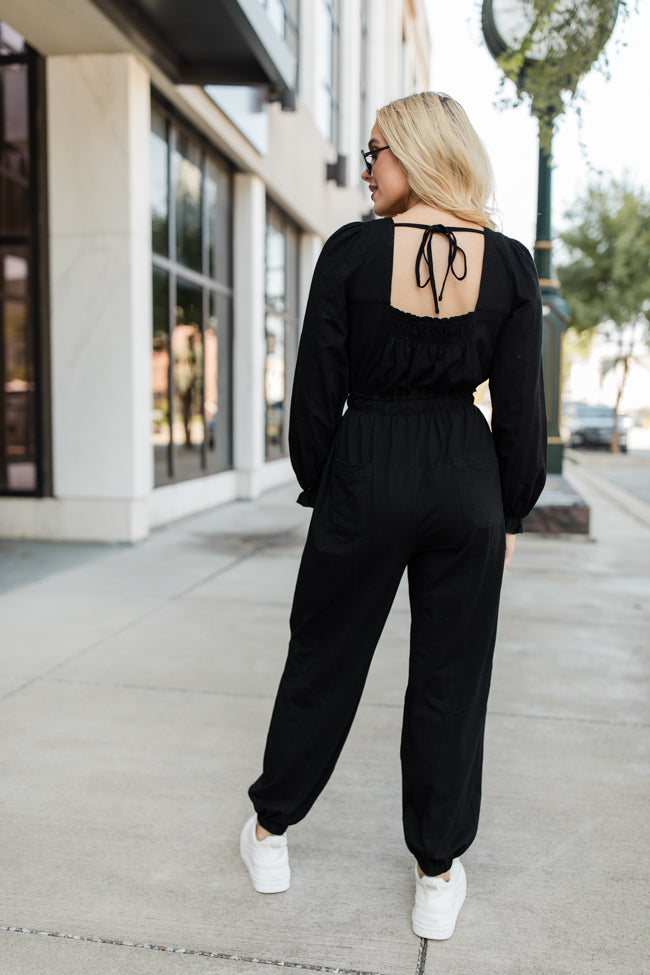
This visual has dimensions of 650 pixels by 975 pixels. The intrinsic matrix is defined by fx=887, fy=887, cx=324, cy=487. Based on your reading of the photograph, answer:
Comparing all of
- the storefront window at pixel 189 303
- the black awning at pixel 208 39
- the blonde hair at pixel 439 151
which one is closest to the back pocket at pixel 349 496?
the blonde hair at pixel 439 151

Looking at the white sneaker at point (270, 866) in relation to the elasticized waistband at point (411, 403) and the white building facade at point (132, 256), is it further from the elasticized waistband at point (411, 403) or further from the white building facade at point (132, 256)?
the white building facade at point (132, 256)

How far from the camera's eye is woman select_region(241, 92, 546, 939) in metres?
2.03

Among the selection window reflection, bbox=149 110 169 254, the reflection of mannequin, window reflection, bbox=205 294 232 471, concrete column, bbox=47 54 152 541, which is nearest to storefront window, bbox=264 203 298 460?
window reflection, bbox=205 294 232 471

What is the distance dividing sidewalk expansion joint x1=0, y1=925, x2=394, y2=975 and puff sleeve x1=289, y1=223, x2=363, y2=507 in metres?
1.09

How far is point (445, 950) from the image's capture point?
211 cm

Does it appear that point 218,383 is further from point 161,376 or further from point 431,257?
point 431,257

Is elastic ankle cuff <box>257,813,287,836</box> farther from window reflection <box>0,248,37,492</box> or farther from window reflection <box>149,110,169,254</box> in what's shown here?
window reflection <box>149,110,169,254</box>

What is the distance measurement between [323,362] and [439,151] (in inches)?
21.3

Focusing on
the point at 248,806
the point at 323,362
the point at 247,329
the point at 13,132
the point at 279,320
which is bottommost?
the point at 248,806

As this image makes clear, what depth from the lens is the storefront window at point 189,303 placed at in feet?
29.5

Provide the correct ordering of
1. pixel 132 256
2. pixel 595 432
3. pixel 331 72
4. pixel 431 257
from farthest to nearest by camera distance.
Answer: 1. pixel 595 432
2. pixel 331 72
3. pixel 132 256
4. pixel 431 257

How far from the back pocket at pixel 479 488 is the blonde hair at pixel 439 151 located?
1.83 feet

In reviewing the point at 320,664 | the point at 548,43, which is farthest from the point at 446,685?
the point at 548,43

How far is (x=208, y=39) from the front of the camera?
759cm
